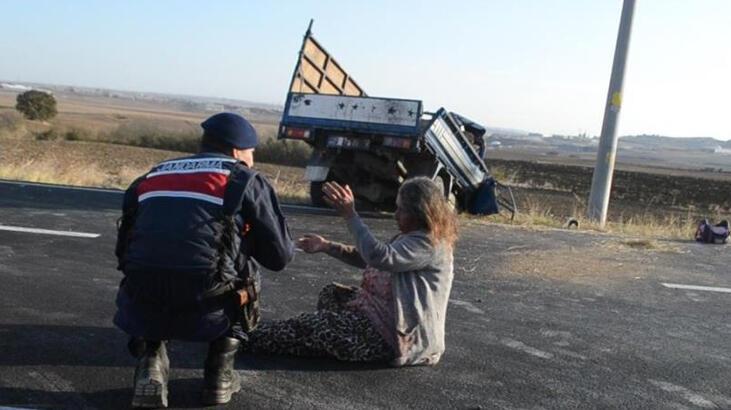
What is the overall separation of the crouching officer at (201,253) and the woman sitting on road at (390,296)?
512 millimetres

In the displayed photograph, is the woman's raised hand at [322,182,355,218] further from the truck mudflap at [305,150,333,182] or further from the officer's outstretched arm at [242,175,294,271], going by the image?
the truck mudflap at [305,150,333,182]

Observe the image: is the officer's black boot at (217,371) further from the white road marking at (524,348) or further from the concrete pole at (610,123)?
the concrete pole at (610,123)

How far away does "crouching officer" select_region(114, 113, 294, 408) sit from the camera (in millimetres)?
3723

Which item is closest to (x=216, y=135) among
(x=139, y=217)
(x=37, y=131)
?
(x=139, y=217)

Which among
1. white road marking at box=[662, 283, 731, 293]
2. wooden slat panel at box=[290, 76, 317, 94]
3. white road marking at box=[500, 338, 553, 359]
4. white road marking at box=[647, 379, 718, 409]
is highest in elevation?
wooden slat panel at box=[290, 76, 317, 94]

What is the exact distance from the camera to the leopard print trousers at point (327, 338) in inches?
185

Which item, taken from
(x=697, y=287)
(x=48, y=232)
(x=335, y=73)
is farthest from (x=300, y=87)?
(x=697, y=287)

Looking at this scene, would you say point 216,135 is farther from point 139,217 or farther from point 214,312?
point 214,312

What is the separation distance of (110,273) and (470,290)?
10.5ft

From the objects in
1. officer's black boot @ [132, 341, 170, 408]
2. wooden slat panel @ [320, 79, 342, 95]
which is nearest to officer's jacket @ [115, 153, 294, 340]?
officer's black boot @ [132, 341, 170, 408]

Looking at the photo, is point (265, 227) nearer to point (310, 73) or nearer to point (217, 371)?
point (217, 371)

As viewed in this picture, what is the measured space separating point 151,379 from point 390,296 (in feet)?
4.87

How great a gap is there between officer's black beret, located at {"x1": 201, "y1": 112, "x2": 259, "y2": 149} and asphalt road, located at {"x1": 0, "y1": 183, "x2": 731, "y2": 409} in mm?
1349

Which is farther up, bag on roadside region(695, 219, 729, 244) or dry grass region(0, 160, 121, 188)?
bag on roadside region(695, 219, 729, 244)
